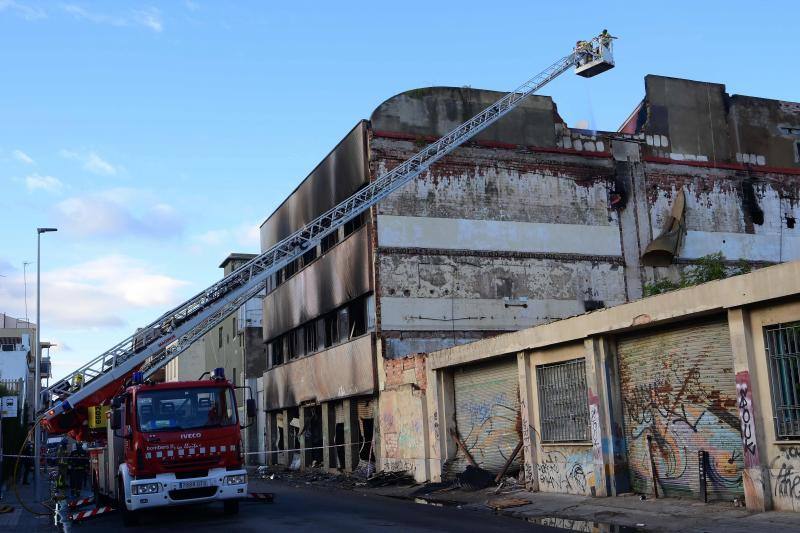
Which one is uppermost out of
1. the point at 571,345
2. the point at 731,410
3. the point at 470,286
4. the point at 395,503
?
the point at 470,286

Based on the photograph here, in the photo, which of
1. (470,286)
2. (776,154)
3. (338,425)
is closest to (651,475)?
(470,286)

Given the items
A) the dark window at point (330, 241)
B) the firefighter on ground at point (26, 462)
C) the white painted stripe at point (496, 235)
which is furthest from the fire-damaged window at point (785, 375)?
the firefighter on ground at point (26, 462)

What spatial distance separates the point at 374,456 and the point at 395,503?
359 inches

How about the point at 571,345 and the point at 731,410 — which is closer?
the point at 731,410

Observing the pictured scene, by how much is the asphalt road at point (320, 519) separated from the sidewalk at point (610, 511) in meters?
0.68

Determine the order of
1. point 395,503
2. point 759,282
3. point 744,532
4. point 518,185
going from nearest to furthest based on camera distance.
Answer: point 744,532, point 759,282, point 395,503, point 518,185

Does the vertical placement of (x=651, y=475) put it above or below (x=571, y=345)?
below

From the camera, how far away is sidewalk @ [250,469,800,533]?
12.6m

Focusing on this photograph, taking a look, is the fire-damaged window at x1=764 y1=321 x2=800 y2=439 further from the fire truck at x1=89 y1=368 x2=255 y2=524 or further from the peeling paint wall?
the peeling paint wall

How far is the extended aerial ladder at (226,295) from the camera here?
2105 cm

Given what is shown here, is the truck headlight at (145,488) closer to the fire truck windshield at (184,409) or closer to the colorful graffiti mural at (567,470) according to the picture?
the fire truck windshield at (184,409)

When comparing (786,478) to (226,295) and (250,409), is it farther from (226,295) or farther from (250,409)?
(226,295)

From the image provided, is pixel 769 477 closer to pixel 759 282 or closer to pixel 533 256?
pixel 759 282

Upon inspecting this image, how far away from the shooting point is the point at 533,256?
99.4 feet
